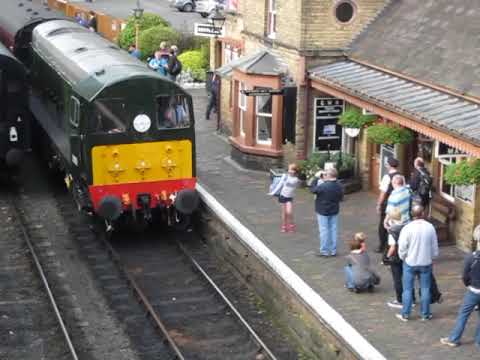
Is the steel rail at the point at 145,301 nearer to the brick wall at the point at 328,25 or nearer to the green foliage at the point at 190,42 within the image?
the brick wall at the point at 328,25

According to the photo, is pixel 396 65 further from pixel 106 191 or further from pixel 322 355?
pixel 322 355

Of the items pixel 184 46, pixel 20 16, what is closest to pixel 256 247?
pixel 20 16

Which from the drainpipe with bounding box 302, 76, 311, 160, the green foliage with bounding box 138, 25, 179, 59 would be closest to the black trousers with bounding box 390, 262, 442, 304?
the drainpipe with bounding box 302, 76, 311, 160

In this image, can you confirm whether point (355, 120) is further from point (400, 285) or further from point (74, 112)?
point (400, 285)

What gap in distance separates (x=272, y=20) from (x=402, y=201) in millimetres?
8515

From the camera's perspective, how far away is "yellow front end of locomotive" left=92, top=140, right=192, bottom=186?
641 inches

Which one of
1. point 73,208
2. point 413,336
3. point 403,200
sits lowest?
point 73,208

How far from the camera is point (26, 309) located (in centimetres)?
1431

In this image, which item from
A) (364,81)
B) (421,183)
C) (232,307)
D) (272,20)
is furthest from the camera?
(272,20)

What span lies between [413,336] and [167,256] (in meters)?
6.20

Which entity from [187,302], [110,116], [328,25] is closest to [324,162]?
[328,25]

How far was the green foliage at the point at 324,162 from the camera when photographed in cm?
1884

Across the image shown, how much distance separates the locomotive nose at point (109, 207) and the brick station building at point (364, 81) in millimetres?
4521

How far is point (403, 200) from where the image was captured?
44.6 ft
